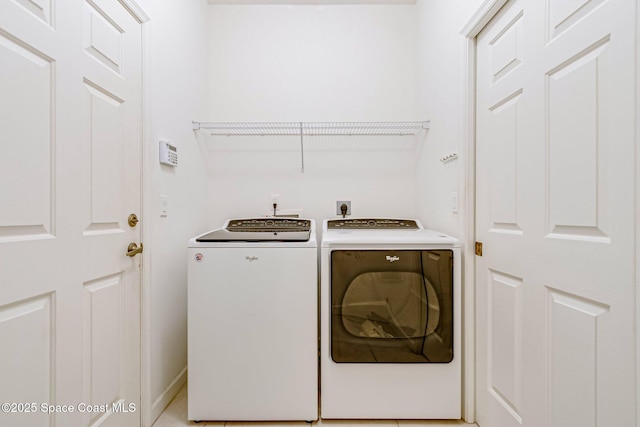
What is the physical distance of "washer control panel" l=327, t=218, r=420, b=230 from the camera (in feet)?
6.57

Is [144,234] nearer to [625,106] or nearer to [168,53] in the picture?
[168,53]

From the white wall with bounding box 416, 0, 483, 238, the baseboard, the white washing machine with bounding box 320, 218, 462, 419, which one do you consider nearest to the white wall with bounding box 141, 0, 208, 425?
the baseboard

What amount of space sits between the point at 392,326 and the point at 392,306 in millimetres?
102

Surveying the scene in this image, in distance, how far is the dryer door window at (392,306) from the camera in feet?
4.86

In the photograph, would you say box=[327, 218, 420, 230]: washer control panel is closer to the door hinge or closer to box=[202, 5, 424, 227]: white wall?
box=[202, 5, 424, 227]: white wall

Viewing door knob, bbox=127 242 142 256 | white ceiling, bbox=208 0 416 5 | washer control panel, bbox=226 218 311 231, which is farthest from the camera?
white ceiling, bbox=208 0 416 5

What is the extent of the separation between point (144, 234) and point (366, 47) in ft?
6.68

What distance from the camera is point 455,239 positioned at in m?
1.51

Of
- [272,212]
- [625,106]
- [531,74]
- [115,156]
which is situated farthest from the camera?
[272,212]

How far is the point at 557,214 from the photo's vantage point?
1.00 m

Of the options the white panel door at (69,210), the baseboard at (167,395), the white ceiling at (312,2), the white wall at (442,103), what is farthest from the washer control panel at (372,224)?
the white ceiling at (312,2)

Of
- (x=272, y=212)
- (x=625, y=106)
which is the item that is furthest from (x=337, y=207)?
(x=625, y=106)

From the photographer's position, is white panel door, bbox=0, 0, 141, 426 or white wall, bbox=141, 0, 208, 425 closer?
white panel door, bbox=0, 0, 141, 426

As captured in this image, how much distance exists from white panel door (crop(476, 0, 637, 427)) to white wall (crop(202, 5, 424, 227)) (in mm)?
883
